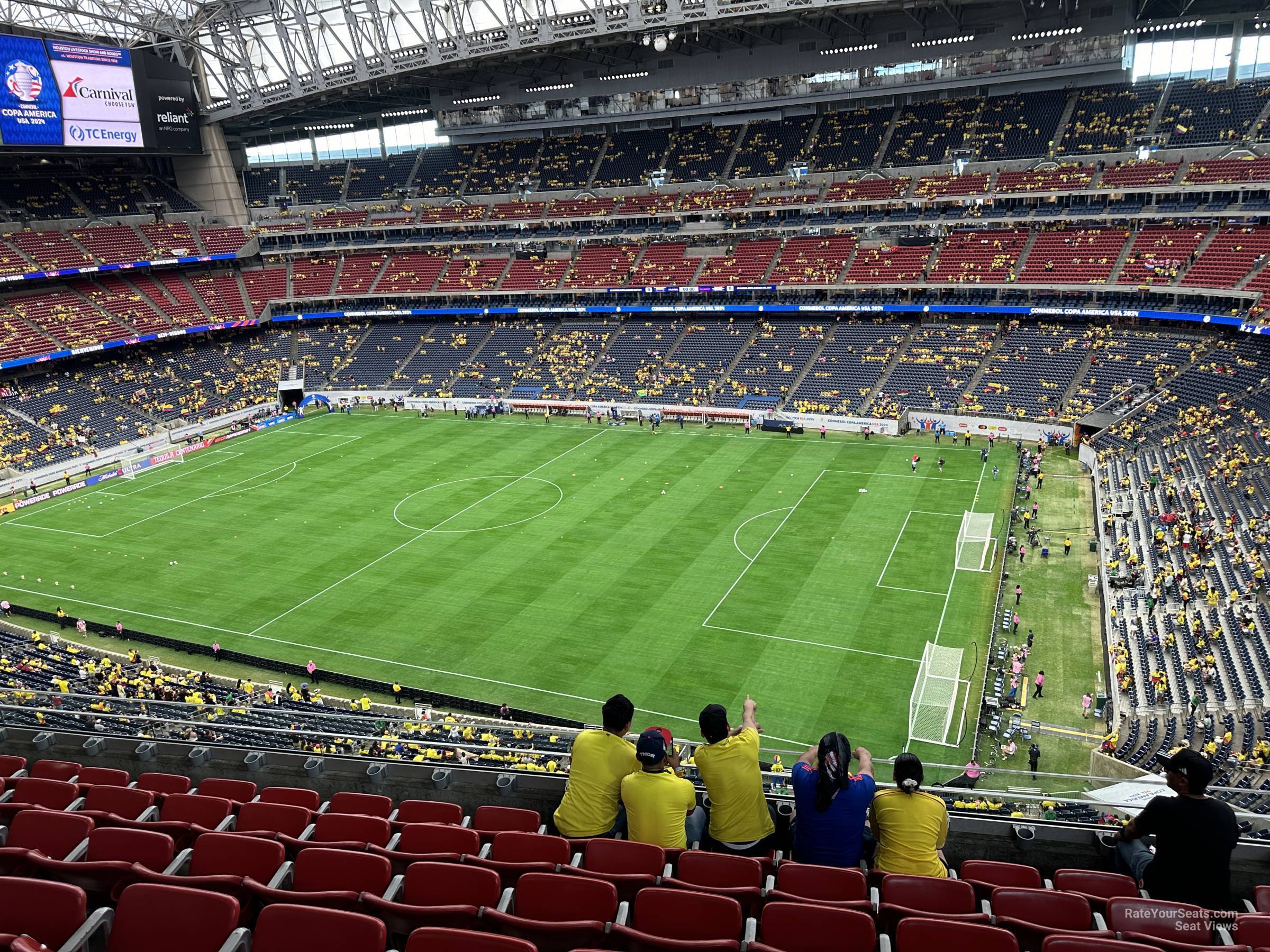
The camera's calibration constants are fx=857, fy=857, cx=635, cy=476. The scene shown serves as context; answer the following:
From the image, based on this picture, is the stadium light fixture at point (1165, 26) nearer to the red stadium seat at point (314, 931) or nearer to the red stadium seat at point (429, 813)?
the red stadium seat at point (429, 813)

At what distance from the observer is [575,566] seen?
41.4 metres

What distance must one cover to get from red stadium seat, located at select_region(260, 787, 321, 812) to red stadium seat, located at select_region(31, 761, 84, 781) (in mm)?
2922

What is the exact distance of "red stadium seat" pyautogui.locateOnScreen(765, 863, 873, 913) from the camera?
7.51 m

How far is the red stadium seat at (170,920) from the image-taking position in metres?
6.04

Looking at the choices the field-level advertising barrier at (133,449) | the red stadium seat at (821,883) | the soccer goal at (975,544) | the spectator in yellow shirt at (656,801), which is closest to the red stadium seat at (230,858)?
the spectator in yellow shirt at (656,801)

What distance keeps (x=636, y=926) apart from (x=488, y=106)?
101 metres

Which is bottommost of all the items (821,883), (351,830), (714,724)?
(351,830)

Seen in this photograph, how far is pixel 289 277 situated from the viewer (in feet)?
301

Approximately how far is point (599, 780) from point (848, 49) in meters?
86.5

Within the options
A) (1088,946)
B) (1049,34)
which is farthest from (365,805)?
(1049,34)

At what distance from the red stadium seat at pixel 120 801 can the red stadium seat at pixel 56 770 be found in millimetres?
1724

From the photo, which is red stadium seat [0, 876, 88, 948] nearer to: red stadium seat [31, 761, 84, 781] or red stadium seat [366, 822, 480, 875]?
red stadium seat [366, 822, 480, 875]

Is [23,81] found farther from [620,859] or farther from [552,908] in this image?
[552,908]

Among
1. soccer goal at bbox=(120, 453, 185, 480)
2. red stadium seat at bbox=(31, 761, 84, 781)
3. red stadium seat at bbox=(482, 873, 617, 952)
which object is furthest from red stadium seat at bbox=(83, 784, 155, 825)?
soccer goal at bbox=(120, 453, 185, 480)
